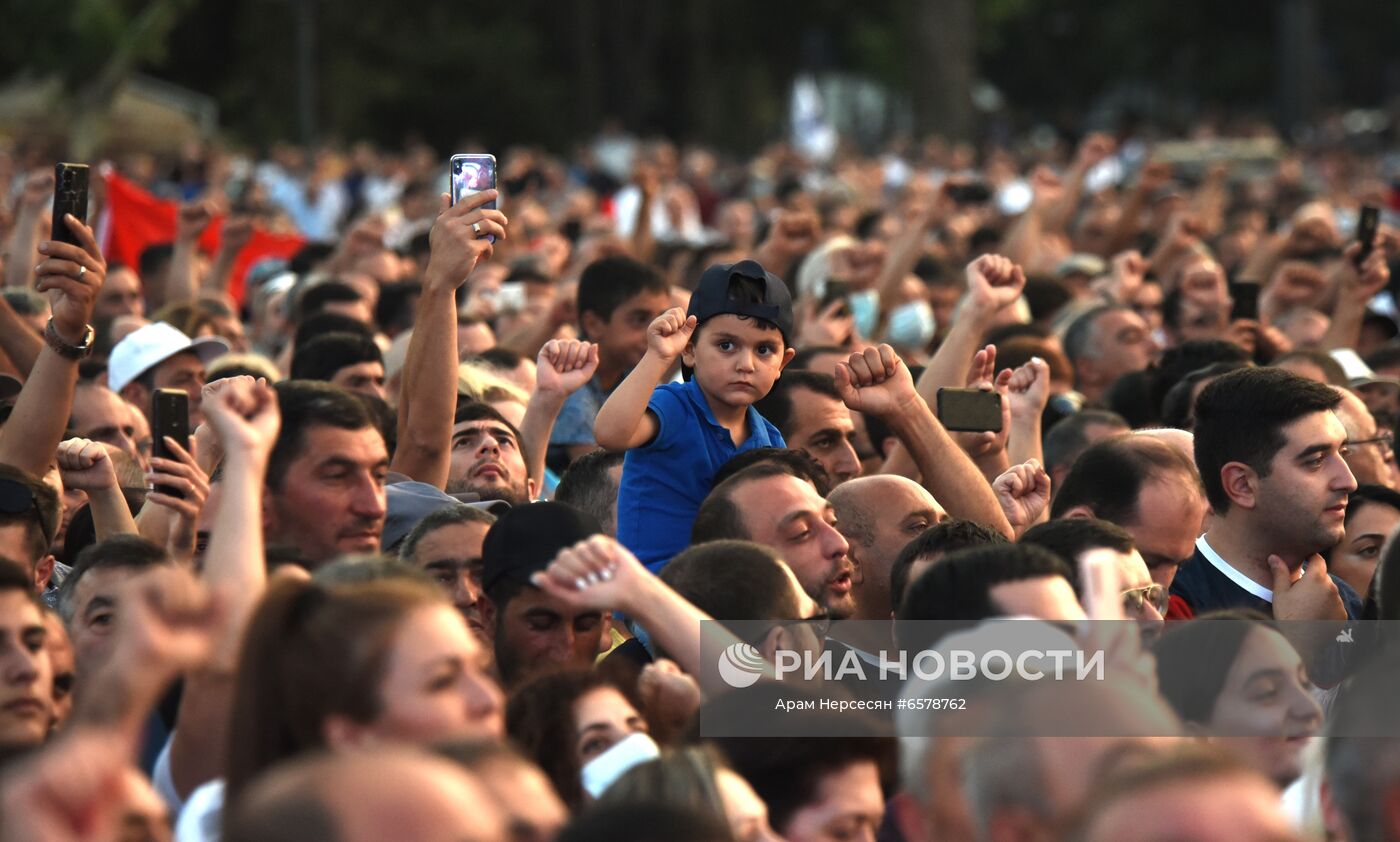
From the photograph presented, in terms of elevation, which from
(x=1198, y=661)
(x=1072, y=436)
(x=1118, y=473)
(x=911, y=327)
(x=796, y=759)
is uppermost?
(x=911, y=327)

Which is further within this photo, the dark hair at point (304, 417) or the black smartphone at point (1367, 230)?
the black smartphone at point (1367, 230)

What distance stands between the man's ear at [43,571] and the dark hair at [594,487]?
1.54 m

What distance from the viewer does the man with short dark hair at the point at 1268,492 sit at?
639cm

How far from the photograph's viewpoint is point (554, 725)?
443cm

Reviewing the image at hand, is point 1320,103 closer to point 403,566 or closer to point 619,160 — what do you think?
point 619,160

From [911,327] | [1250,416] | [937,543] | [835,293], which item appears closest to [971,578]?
[937,543]

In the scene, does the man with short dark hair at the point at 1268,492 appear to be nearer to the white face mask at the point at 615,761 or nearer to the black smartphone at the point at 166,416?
the white face mask at the point at 615,761

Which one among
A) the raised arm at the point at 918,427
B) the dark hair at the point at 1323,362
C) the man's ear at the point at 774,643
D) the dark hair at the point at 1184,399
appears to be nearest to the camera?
the man's ear at the point at 774,643

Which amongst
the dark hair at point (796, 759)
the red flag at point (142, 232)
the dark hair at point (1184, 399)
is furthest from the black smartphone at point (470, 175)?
the red flag at point (142, 232)

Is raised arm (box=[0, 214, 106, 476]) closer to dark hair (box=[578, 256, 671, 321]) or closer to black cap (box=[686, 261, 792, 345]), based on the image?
black cap (box=[686, 261, 792, 345])

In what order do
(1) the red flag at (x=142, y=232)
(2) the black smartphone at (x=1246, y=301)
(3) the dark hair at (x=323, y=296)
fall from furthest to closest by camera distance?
(1) the red flag at (x=142, y=232) < (3) the dark hair at (x=323, y=296) < (2) the black smartphone at (x=1246, y=301)

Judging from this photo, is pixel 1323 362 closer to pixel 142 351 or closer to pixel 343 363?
pixel 343 363

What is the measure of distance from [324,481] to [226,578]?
1.44 m

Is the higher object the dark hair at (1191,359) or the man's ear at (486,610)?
the dark hair at (1191,359)
